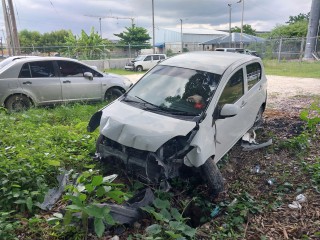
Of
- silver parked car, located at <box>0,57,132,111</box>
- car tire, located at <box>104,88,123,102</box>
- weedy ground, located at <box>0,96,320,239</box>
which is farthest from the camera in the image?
car tire, located at <box>104,88,123,102</box>

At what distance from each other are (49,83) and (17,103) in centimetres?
95

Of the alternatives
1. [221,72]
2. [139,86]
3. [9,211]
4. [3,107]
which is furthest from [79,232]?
[3,107]

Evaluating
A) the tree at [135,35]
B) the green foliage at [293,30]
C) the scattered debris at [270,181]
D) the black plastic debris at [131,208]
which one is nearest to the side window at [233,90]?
the scattered debris at [270,181]

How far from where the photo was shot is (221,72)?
435 centimetres

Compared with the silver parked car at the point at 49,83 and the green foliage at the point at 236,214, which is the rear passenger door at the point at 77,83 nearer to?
the silver parked car at the point at 49,83

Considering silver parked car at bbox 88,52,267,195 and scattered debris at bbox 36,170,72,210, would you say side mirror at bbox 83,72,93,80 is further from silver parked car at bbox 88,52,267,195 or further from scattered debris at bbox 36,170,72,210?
scattered debris at bbox 36,170,72,210

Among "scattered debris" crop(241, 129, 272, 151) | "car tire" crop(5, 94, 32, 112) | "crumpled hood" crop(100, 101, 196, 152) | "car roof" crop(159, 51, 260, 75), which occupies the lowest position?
"scattered debris" crop(241, 129, 272, 151)

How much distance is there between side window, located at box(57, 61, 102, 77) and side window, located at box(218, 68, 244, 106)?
498cm

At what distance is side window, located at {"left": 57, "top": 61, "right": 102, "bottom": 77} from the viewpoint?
307 inches

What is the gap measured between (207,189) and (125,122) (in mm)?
1433

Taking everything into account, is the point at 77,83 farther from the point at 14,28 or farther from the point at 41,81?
the point at 14,28

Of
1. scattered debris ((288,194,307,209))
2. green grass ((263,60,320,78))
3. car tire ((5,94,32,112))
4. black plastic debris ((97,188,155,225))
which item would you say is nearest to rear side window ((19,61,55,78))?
car tire ((5,94,32,112))

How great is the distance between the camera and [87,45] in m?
26.8

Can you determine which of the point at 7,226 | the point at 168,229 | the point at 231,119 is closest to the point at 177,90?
the point at 231,119
